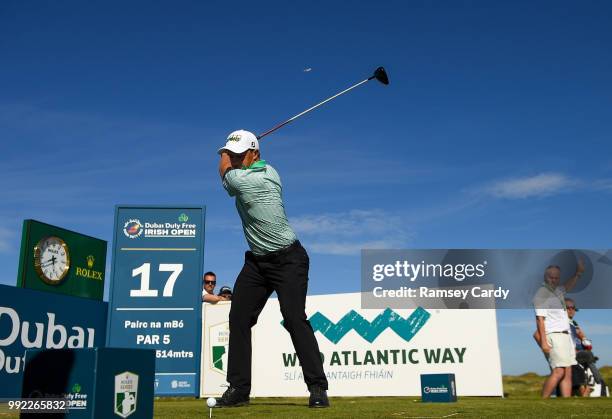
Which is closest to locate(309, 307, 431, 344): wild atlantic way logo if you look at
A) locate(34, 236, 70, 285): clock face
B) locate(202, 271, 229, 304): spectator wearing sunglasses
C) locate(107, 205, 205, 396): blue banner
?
locate(202, 271, 229, 304): spectator wearing sunglasses

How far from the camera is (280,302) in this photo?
4848 mm

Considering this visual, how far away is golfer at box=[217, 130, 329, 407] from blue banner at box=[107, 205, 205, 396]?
20.2ft

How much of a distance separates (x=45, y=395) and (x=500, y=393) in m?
10.4

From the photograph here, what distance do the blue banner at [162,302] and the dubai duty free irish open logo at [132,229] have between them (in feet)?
0.06

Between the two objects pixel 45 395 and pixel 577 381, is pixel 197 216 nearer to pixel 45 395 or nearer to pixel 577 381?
pixel 577 381

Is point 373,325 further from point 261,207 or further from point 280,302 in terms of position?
point 261,207

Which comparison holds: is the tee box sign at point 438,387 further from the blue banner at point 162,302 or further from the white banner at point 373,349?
the blue banner at point 162,302

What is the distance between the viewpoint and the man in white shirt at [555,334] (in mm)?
9445

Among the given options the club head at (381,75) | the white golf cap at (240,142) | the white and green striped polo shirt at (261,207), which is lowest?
the white and green striped polo shirt at (261,207)

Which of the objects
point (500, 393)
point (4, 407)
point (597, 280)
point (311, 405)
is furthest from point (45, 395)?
point (597, 280)

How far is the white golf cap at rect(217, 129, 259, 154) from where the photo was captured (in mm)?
4961

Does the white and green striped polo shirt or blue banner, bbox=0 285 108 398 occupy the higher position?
the white and green striped polo shirt

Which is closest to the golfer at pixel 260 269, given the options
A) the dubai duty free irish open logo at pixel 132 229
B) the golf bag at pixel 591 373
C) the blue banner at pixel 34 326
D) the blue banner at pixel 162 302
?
the blue banner at pixel 34 326

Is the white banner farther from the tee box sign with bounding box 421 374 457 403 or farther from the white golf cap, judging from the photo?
the white golf cap
